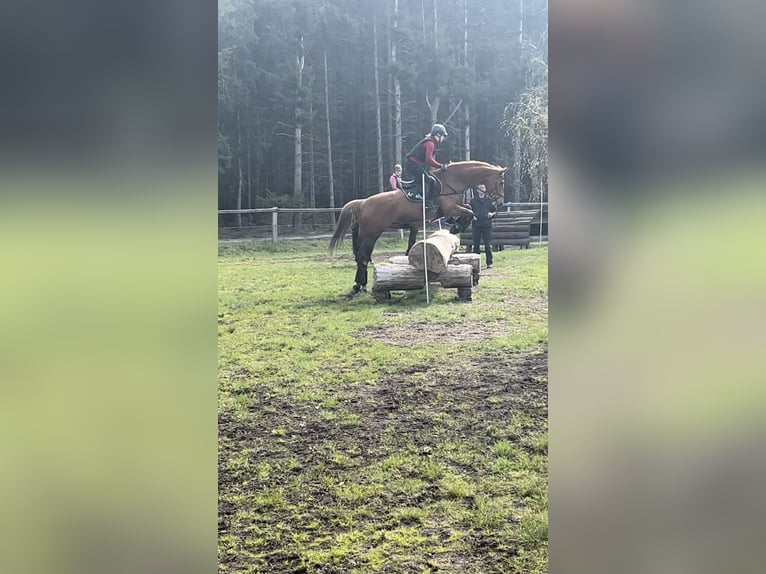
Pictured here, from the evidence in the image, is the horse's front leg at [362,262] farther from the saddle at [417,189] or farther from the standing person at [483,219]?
the standing person at [483,219]

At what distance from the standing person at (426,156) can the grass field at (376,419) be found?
41 cm

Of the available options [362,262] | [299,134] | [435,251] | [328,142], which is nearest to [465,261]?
[435,251]

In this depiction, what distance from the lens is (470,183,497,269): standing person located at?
9.07 feet

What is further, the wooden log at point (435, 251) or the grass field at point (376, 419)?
the wooden log at point (435, 251)

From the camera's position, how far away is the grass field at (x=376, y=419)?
77.8 inches

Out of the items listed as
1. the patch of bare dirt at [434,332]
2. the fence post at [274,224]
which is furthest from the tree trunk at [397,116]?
the patch of bare dirt at [434,332]
